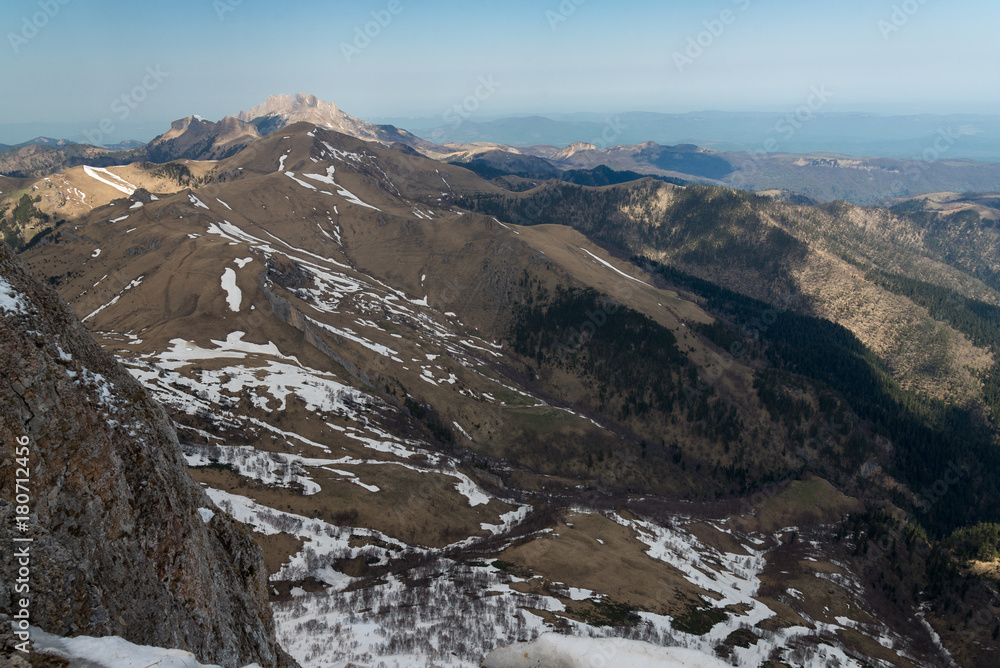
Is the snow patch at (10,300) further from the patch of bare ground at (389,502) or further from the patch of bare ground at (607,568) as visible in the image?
the patch of bare ground at (607,568)

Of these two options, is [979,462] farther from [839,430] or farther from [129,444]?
[129,444]

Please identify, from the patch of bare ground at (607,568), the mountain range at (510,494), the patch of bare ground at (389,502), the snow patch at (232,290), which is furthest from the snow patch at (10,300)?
the snow patch at (232,290)

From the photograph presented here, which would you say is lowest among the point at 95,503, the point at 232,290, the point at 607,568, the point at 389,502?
the point at 607,568

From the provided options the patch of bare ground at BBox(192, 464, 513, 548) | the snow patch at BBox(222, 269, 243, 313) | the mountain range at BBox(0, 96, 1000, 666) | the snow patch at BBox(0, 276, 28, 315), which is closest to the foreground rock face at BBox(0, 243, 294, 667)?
the snow patch at BBox(0, 276, 28, 315)

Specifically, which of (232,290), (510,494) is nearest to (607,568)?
(510,494)

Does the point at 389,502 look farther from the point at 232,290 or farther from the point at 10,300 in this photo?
the point at 232,290

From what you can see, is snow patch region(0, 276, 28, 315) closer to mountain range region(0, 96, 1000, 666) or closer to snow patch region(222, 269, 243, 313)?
mountain range region(0, 96, 1000, 666)

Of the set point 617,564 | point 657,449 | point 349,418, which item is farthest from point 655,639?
point 657,449

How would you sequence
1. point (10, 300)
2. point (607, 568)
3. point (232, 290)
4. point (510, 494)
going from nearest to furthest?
point (10, 300) → point (607, 568) → point (510, 494) → point (232, 290)
